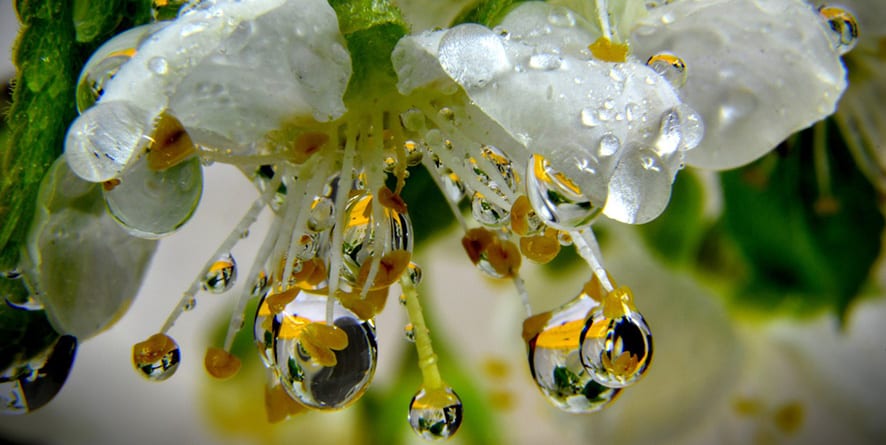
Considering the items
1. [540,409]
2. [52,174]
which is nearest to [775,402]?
[540,409]

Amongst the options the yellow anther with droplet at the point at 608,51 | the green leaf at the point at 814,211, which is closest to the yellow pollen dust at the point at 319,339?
the yellow anther with droplet at the point at 608,51

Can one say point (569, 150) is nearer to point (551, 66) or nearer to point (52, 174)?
point (551, 66)

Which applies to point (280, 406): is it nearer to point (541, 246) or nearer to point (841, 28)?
point (541, 246)

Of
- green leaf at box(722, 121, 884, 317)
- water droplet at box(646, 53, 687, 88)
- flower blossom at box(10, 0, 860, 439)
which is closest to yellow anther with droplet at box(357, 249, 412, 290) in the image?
flower blossom at box(10, 0, 860, 439)

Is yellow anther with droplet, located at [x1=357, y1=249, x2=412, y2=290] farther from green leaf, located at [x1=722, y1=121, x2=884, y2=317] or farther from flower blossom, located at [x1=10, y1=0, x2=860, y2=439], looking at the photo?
green leaf, located at [x1=722, y1=121, x2=884, y2=317]

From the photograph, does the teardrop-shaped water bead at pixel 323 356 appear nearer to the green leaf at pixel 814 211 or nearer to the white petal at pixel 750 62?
the white petal at pixel 750 62

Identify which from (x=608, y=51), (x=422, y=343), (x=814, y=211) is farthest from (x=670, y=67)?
(x=814, y=211)

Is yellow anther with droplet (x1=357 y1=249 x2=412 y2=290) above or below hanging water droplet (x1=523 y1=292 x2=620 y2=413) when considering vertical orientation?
above
